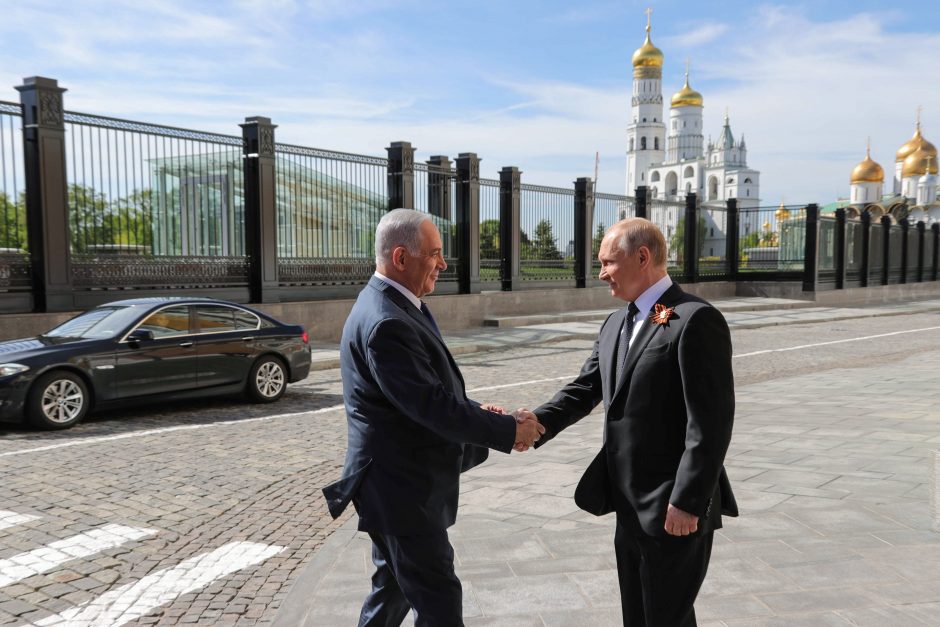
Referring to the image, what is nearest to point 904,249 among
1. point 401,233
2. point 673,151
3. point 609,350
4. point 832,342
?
point 832,342

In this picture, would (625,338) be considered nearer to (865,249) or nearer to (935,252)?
(865,249)

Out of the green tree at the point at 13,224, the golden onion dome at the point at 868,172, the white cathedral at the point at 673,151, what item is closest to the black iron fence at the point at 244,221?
the green tree at the point at 13,224

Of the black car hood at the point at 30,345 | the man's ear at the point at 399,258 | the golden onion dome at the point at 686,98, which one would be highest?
the golden onion dome at the point at 686,98

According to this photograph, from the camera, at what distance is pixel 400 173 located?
63.6 feet

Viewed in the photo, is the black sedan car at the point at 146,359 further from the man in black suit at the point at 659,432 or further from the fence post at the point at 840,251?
the fence post at the point at 840,251

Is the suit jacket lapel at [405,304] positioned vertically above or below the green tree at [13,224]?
below

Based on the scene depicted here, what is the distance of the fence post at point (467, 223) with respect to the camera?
21.5m

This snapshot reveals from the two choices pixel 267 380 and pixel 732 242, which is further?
pixel 732 242

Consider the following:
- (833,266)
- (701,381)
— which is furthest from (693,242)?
(701,381)

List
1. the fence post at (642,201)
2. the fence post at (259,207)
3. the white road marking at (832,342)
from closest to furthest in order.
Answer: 1. the white road marking at (832,342)
2. the fence post at (259,207)
3. the fence post at (642,201)

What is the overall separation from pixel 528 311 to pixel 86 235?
41.9 ft

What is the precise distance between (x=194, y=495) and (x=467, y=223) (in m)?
16.1

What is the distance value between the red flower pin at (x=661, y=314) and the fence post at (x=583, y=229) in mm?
23016

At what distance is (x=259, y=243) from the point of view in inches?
650
